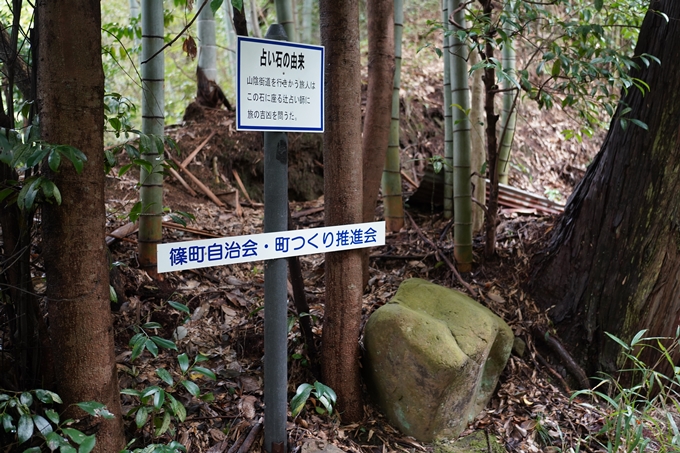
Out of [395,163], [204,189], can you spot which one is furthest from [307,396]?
[204,189]

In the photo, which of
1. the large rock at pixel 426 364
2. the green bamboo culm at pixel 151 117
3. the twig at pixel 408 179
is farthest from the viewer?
the twig at pixel 408 179

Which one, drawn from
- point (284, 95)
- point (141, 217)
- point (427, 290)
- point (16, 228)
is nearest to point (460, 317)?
point (427, 290)

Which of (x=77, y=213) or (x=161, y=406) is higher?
(x=77, y=213)

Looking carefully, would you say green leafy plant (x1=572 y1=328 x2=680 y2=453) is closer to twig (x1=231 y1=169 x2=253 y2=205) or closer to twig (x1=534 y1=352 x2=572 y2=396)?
twig (x1=534 y1=352 x2=572 y2=396)

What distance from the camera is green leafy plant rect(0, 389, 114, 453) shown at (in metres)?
1.93

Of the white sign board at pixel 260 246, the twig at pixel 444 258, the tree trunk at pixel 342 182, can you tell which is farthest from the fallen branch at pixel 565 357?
the white sign board at pixel 260 246

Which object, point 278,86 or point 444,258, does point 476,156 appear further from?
point 278,86

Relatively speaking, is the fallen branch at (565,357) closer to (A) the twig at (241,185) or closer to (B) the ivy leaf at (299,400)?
(B) the ivy leaf at (299,400)

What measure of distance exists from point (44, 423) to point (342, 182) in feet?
5.22

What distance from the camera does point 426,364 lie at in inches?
113

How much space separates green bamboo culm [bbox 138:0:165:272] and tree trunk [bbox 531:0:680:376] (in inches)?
105

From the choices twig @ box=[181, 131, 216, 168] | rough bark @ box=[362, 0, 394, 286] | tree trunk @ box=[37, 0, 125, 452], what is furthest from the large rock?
twig @ box=[181, 131, 216, 168]

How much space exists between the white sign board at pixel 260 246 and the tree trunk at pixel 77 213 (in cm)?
27

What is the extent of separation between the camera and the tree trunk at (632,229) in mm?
3410
